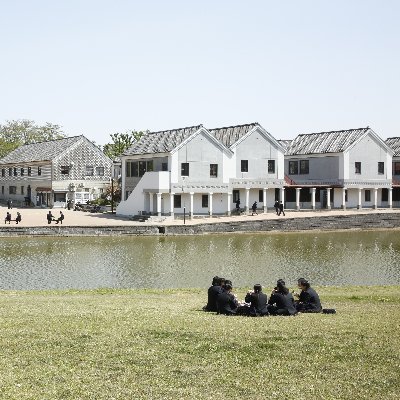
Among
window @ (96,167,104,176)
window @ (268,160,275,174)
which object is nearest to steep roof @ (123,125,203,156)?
window @ (268,160,275,174)

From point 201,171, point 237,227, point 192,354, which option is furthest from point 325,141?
point 192,354

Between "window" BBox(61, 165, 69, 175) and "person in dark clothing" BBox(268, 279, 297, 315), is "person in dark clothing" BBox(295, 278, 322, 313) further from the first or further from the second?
"window" BBox(61, 165, 69, 175)

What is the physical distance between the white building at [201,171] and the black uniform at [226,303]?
41.8m

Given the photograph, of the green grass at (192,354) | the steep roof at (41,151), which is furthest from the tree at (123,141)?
the green grass at (192,354)

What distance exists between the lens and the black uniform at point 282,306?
16.5 m

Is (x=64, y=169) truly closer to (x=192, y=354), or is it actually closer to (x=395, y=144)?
(x=395, y=144)

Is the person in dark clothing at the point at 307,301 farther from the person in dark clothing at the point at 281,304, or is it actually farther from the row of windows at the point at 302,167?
the row of windows at the point at 302,167

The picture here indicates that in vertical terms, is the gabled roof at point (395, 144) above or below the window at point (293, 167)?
above

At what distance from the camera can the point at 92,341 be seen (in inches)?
518

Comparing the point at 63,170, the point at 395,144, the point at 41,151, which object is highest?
the point at 395,144

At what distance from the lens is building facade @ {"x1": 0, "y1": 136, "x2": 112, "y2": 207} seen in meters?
75.5

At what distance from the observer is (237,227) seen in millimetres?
55656

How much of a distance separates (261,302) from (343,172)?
181 ft

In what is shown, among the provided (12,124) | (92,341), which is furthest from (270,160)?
(12,124)
